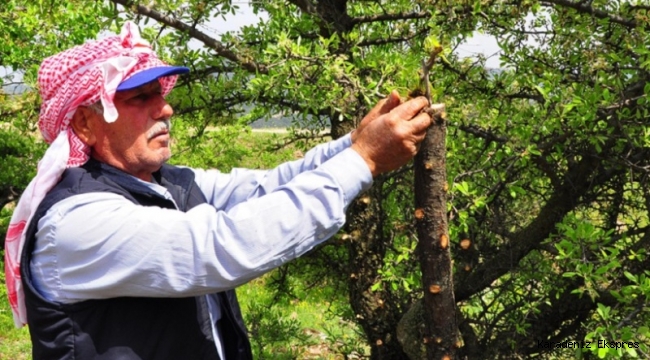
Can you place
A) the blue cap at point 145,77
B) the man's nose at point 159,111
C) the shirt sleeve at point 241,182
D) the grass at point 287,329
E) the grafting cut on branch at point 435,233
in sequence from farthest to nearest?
the grass at point 287,329 < the shirt sleeve at point 241,182 < the grafting cut on branch at point 435,233 < the man's nose at point 159,111 < the blue cap at point 145,77

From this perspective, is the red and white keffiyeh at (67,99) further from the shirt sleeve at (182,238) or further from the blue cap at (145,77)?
the shirt sleeve at (182,238)

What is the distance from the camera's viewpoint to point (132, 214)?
6.64ft

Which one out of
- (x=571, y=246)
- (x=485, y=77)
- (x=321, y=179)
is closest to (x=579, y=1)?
(x=485, y=77)

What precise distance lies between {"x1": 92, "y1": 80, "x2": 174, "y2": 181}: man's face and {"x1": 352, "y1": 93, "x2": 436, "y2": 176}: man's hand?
0.59 metres

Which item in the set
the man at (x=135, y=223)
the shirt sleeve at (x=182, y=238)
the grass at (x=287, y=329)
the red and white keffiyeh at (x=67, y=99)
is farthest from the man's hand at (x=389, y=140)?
the grass at (x=287, y=329)

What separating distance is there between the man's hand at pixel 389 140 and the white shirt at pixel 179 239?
9 cm

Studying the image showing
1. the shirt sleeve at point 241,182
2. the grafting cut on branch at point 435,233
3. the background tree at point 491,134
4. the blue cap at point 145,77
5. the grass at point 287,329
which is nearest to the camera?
the blue cap at point 145,77

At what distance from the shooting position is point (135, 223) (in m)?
2.00

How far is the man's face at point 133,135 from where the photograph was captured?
7.66 feet

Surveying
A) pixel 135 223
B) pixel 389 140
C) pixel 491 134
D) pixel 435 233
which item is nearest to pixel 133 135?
pixel 135 223

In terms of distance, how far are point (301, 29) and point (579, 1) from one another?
154 centimetres

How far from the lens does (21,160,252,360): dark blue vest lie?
2.14m

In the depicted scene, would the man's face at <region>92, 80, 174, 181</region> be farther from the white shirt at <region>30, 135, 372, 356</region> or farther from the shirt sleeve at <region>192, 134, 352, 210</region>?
the shirt sleeve at <region>192, 134, 352, 210</region>

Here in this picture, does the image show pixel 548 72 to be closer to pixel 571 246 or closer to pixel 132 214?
pixel 571 246
